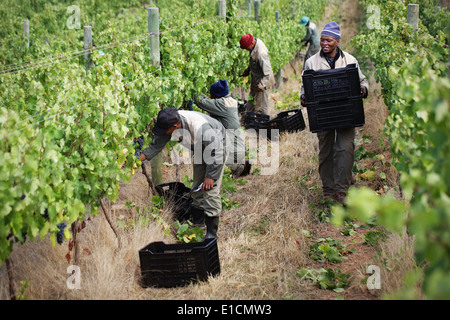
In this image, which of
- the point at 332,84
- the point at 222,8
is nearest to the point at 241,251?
the point at 332,84

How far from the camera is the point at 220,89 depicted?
5.94 meters

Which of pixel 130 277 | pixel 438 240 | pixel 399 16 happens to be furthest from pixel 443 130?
pixel 399 16

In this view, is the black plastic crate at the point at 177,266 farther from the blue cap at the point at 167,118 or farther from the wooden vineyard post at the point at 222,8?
the wooden vineyard post at the point at 222,8

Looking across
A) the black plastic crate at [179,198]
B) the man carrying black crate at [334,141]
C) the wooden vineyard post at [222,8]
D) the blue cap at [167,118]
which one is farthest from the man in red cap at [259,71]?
the blue cap at [167,118]

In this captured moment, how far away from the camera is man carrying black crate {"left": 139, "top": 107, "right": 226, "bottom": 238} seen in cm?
436

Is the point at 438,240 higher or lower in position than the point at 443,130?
lower

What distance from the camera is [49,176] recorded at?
10.5 ft

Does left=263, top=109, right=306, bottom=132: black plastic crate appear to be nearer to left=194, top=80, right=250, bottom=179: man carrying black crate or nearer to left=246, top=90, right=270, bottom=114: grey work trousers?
left=246, top=90, right=270, bottom=114: grey work trousers

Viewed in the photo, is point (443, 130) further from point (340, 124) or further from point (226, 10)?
point (226, 10)

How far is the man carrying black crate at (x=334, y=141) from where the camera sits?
5.10m

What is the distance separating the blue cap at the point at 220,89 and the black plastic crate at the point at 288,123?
195cm
